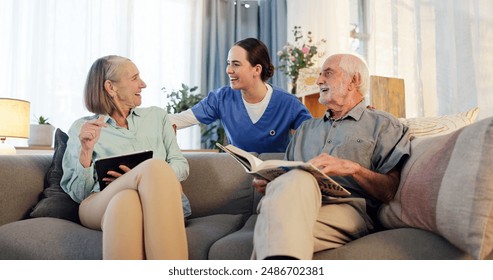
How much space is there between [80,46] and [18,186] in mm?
2272

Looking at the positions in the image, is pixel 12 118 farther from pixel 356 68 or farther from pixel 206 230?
pixel 356 68

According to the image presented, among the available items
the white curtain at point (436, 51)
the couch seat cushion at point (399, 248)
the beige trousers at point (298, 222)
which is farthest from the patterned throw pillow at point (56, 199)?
the white curtain at point (436, 51)

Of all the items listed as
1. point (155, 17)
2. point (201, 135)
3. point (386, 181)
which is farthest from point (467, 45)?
point (155, 17)

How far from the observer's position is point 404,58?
2.81 m

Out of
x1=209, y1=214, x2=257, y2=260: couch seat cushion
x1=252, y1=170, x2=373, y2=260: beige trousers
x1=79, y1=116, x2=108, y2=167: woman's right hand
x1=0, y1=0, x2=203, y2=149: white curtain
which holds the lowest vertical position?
x1=209, y1=214, x2=257, y2=260: couch seat cushion

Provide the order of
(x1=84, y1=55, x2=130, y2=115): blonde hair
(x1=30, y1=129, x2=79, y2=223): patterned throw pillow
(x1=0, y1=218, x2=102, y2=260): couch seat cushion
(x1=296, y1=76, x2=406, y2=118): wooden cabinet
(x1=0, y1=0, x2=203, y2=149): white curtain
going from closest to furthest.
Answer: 1. (x1=0, y1=218, x2=102, y2=260): couch seat cushion
2. (x1=30, y1=129, x2=79, y2=223): patterned throw pillow
3. (x1=84, y1=55, x2=130, y2=115): blonde hair
4. (x1=296, y1=76, x2=406, y2=118): wooden cabinet
5. (x1=0, y1=0, x2=203, y2=149): white curtain

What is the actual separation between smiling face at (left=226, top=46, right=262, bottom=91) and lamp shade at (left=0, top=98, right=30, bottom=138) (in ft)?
4.44

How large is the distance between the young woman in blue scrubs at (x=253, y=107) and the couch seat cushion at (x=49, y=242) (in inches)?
40.8

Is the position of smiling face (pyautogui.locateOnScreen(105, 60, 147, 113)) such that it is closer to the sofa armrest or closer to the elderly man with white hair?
the sofa armrest

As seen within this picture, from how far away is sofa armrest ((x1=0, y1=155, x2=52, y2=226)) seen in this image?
1.67m

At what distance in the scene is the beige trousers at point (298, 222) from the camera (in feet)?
3.39

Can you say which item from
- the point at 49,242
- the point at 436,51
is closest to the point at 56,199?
the point at 49,242

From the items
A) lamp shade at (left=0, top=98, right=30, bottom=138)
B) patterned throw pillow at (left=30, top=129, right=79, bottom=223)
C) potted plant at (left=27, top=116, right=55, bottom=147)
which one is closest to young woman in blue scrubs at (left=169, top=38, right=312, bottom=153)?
patterned throw pillow at (left=30, top=129, right=79, bottom=223)
